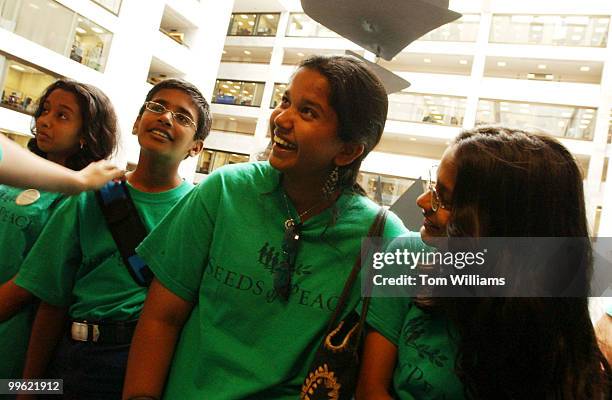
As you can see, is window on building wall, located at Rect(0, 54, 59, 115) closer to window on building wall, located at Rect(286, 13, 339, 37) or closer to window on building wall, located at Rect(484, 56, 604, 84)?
window on building wall, located at Rect(286, 13, 339, 37)

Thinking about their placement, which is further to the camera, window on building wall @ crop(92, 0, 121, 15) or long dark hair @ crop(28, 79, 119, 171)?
window on building wall @ crop(92, 0, 121, 15)

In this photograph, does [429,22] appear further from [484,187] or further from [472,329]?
[472,329]

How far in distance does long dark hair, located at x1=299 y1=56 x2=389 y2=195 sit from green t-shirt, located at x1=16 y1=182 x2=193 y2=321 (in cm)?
53

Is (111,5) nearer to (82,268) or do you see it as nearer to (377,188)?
(82,268)

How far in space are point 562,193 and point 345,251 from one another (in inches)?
15.4

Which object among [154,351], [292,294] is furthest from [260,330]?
[154,351]

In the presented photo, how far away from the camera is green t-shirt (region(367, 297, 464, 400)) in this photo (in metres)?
0.74

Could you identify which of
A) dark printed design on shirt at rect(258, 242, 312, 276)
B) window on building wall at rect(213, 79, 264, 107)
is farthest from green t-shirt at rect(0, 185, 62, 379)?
window on building wall at rect(213, 79, 264, 107)

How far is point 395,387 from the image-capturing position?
770mm

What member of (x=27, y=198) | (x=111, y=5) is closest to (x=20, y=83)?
(x=111, y=5)

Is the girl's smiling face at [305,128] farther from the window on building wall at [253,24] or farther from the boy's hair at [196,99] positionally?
the window on building wall at [253,24]

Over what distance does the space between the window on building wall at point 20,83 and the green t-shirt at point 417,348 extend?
255 inches

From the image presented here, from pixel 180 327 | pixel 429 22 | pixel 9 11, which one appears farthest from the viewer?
pixel 9 11

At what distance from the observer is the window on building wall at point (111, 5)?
659 cm
